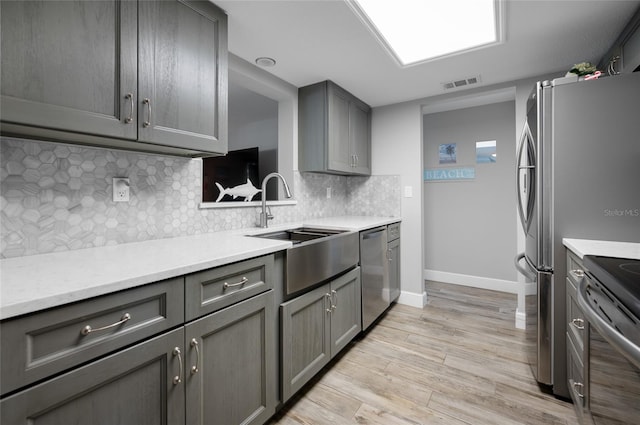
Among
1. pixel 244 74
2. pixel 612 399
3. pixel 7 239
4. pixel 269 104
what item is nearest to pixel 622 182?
pixel 612 399

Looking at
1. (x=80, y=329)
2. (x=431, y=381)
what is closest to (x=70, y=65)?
(x=80, y=329)

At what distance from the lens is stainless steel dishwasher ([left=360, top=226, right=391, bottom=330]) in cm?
236

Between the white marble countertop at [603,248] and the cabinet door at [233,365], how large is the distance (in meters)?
1.48

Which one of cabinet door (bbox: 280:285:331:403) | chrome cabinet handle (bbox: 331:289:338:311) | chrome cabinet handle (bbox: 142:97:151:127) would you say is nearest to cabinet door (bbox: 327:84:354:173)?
chrome cabinet handle (bbox: 331:289:338:311)

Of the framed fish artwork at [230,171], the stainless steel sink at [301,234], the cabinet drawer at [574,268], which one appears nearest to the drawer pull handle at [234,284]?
the stainless steel sink at [301,234]

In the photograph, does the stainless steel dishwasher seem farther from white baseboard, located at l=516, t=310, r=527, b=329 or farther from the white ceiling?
the white ceiling

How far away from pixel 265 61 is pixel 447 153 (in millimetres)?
2735

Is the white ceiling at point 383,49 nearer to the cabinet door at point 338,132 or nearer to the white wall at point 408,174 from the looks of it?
the cabinet door at point 338,132

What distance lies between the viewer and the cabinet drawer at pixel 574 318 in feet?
4.45

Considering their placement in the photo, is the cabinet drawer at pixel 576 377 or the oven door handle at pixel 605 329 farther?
the cabinet drawer at pixel 576 377

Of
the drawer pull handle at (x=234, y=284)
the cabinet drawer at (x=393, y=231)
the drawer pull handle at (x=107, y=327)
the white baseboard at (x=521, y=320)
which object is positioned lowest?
the white baseboard at (x=521, y=320)

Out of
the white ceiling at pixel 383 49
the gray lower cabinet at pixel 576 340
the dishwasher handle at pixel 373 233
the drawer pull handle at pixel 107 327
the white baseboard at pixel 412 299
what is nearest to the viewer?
the drawer pull handle at pixel 107 327

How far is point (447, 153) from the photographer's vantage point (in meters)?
3.87

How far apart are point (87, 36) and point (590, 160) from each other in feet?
7.69
